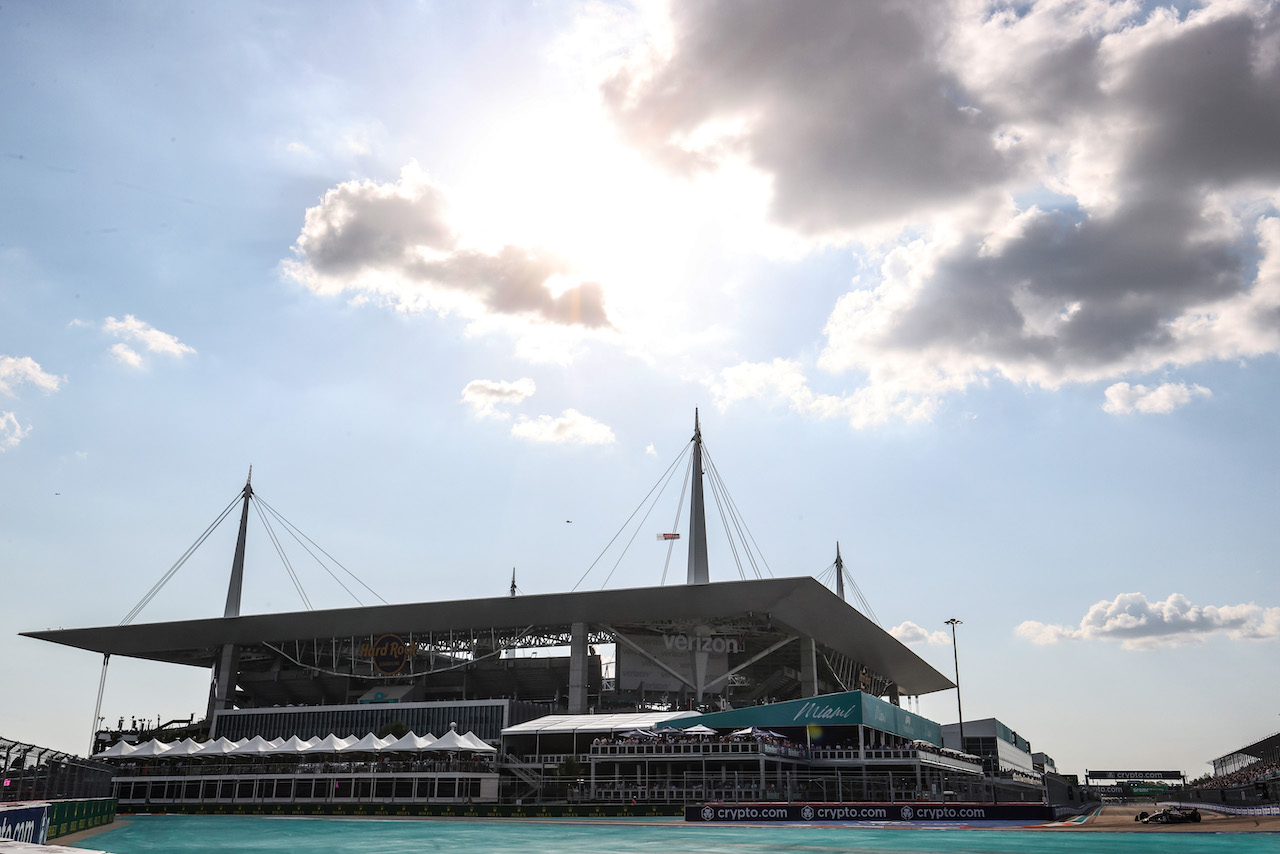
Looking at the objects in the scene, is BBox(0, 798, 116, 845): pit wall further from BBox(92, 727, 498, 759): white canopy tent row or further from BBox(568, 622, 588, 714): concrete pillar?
BBox(568, 622, 588, 714): concrete pillar

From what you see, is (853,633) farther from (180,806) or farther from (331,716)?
(180,806)

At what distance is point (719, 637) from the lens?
91812mm

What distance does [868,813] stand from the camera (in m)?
45.4

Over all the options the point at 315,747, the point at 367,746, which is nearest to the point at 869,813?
the point at 367,746

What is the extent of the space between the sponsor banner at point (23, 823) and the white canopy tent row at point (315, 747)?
4532 centimetres

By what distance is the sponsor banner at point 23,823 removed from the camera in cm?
1775

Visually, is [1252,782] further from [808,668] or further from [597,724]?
[597,724]

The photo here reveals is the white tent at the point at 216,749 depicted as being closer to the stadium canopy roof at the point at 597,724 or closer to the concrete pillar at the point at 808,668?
the stadium canopy roof at the point at 597,724

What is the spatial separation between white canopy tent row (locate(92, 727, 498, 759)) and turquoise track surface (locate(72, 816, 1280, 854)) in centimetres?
1430

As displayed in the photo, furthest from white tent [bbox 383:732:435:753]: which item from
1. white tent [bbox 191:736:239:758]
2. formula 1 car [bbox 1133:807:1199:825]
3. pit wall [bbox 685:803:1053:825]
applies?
formula 1 car [bbox 1133:807:1199:825]

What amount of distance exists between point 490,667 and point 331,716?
17275 mm

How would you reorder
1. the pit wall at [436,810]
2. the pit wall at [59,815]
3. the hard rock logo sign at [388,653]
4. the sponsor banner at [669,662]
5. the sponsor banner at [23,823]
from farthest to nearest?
the hard rock logo sign at [388,653] → the sponsor banner at [669,662] → the pit wall at [436,810] → the pit wall at [59,815] → the sponsor banner at [23,823]

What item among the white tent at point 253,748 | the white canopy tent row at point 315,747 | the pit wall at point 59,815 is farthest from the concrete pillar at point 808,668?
the pit wall at point 59,815

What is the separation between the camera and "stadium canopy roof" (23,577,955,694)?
272 feet
